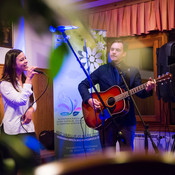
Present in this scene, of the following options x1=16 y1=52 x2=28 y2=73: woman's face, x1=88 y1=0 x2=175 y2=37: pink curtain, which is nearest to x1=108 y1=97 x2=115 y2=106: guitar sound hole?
x1=16 y1=52 x2=28 y2=73: woman's face

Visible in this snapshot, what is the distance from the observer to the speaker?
254 centimetres

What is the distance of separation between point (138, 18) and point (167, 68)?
185 centimetres

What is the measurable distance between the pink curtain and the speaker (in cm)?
129

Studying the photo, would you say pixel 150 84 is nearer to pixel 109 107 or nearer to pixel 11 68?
pixel 109 107

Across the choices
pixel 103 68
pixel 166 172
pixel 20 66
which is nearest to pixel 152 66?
pixel 103 68

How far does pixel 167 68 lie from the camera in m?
2.60

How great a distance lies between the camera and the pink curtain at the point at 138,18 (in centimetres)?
389

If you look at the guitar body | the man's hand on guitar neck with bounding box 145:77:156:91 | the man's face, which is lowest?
the guitar body

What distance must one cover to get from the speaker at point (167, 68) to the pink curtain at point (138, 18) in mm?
1288

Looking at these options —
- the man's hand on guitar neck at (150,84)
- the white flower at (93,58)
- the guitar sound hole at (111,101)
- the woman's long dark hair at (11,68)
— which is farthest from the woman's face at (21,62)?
the white flower at (93,58)

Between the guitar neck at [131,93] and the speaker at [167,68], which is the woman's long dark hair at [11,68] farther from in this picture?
the speaker at [167,68]

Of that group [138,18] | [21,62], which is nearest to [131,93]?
[21,62]

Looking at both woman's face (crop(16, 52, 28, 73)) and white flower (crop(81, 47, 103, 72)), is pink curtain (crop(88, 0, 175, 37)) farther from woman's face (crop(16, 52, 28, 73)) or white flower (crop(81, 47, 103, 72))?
woman's face (crop(16, 52, 28, 73))

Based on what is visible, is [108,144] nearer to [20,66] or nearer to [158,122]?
[20,66]
